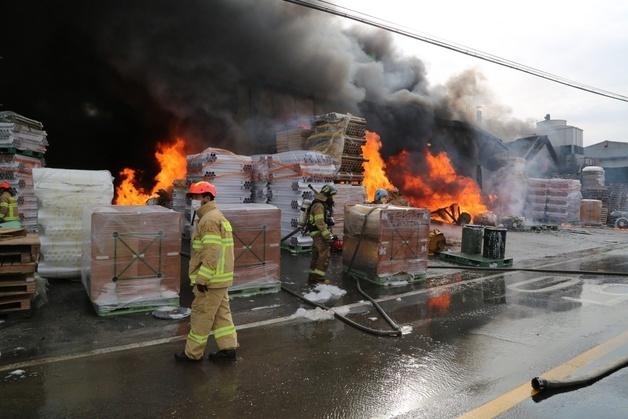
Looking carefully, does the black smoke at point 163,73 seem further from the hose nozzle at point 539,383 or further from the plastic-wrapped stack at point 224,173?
the hose nozzle at point 539,383

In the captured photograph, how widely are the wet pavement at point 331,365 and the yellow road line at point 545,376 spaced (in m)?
0.05

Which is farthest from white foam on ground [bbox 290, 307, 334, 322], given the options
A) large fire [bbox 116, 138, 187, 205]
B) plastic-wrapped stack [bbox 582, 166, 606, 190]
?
plastic-wrapped stack [bbox 582, 166, 606, 190]

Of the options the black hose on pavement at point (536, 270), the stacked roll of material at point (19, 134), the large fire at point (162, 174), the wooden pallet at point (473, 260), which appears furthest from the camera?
the large fire at point (162, 174)

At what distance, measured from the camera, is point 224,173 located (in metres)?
10.3

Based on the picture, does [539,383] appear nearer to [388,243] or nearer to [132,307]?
[388,243]

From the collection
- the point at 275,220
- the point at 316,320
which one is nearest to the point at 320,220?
the point at 275,220

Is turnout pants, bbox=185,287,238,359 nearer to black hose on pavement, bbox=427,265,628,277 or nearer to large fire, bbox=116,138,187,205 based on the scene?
black hose on pavement, bbox=427,265,628,277

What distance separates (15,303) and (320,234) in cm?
430

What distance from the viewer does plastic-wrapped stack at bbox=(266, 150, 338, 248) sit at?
10281 millimetres

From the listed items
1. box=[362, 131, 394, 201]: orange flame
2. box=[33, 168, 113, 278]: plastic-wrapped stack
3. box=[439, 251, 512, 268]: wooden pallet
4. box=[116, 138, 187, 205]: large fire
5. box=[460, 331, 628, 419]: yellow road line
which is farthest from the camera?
box=[362, 131, 394, 201]: orange flame

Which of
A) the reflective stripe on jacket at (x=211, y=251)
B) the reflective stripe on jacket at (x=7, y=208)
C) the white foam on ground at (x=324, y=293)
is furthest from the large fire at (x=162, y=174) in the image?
the reflective stripe on jacket at (x=211, y=251)

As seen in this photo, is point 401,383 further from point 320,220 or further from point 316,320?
point 320,220

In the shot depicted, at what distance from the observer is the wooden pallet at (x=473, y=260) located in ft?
30.6

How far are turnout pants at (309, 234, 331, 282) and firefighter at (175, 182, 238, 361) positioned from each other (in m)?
3.24
